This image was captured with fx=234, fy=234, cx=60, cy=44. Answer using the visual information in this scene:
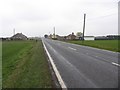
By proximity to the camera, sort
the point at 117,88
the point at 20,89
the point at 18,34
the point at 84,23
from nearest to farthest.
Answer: the point at 117,88 < the point at 20,89 < the point at 84,23 < the point at 18,34

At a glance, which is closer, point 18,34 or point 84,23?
point 84,23

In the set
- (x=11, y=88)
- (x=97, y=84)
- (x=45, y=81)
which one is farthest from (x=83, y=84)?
(x=11, y=88)

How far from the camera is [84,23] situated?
63.5 m

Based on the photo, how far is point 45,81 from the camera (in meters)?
9.53

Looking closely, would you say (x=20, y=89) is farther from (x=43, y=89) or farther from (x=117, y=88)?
(x=117, y=88)

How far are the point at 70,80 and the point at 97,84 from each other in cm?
140

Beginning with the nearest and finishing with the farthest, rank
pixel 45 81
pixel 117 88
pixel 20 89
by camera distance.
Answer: pixel 117 88 → pixel 20 89 → pixel 45 81

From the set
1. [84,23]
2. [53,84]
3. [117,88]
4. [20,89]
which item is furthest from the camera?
[84,23]

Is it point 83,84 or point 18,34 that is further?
point 18,34

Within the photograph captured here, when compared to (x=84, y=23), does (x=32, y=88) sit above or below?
below

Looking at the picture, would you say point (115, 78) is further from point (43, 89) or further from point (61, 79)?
point (43, 89)

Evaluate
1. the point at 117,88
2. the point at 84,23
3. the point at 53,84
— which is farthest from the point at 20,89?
the point at 84,23

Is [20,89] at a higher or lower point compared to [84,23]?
A: lower

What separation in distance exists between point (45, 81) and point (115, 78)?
283cm
